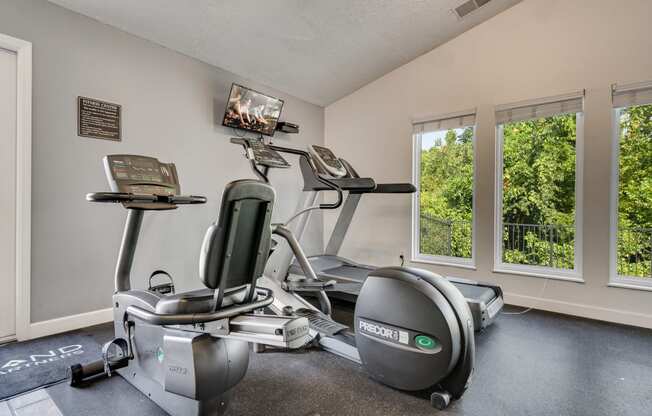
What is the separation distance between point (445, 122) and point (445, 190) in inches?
33.0

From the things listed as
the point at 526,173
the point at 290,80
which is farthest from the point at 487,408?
the point at 290,80

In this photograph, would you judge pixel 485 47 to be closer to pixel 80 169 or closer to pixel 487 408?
pixel 487 408

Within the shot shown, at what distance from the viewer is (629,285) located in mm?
2988

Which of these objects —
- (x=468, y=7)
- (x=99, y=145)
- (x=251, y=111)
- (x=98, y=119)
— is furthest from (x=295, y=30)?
(x=99, y=145)

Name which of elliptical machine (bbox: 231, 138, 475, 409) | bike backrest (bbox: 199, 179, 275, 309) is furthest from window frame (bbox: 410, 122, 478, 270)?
bike backrest (bbox: 199, 179, 275, 309)

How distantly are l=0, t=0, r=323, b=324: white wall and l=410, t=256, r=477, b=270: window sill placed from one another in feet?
8.54

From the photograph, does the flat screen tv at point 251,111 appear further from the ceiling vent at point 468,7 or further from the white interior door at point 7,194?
the ceiling vent at point 468,7

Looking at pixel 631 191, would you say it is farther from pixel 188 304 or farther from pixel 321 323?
pixel 188 304

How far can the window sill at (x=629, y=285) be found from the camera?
2.93 metres

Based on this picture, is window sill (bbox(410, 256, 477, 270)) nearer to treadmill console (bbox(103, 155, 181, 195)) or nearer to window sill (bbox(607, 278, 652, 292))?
window sill (bbox(607, 278, 652, 292))

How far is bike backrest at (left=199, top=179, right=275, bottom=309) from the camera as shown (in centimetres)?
134

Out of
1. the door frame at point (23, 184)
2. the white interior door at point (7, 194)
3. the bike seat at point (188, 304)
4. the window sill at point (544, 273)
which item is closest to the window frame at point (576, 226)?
the window sill at point (544, 273)

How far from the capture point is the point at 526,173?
142 inches

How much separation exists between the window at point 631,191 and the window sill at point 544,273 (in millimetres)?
287
